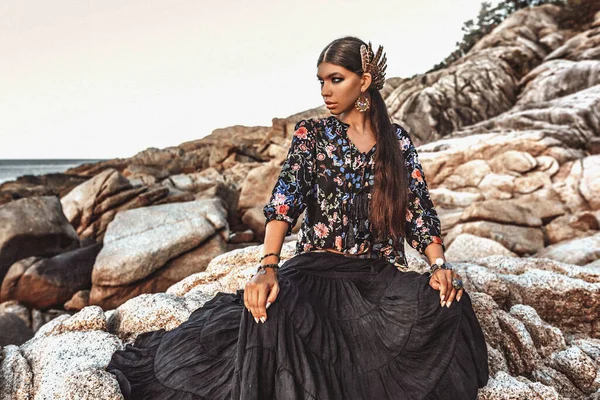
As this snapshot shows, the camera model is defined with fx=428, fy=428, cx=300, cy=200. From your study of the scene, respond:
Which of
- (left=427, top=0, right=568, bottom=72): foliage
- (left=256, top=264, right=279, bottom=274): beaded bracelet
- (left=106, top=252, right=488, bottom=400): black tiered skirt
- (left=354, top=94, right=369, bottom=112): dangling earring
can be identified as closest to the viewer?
(left=106, top=252, right=488, bottom=400): black tiered skirt

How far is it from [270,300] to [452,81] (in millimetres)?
31097

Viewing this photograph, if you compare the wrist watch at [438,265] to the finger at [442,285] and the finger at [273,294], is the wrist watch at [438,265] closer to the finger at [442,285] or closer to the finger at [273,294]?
the finger at [442,285]

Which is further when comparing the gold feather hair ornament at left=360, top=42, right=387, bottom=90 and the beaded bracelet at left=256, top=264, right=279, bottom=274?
the gold feather hair ornament at left=360, top=42, right=387, bottom=90

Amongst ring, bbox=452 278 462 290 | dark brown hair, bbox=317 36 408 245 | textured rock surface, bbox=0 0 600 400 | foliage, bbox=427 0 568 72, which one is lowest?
textured rock surface, bbox=0 0 600 400

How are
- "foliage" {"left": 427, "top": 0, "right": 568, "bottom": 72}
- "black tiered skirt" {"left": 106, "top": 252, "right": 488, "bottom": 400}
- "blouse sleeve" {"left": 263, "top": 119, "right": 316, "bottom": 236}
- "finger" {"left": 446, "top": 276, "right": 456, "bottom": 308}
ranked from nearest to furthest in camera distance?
"black tiered skirt" {"left": 106, "top": 252, "right": 488, "bottom": 400}, "finger" {"left": 446, "top": 276, "right": 456, "bottom": 308}, "blouse sleeve" {"left": 263, "top": 119, "right": 316, "bottom": 236}, "foliage" {"left": 427, "top": 0, "right": 568, "bottom": 72}

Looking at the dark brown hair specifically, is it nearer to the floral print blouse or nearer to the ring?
the floral print blouse

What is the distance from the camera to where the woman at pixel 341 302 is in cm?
267

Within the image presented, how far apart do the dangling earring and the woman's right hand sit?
6.33ft

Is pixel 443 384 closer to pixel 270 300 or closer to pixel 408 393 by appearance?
pixel 408 393

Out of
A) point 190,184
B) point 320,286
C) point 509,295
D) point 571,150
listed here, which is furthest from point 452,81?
point 320,286

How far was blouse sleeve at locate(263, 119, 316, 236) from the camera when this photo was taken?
11.1 feet

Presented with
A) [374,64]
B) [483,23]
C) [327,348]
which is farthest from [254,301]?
[483,23]

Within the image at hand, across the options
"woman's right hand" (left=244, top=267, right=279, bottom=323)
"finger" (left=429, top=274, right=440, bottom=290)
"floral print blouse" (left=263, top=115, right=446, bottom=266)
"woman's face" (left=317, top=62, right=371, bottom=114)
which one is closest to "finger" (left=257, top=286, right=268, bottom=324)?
"woman's right hand" (left=244, top=267, right=279, bottom=323)

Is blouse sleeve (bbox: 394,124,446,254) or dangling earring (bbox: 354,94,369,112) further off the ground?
dangling earring (bbox: 354,94,369,112)
